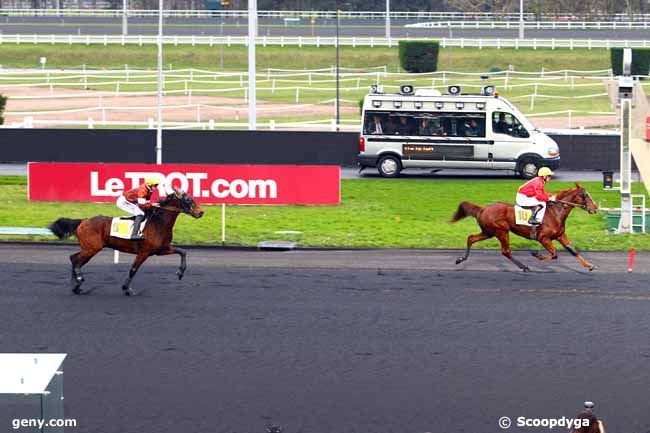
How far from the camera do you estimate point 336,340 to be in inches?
568

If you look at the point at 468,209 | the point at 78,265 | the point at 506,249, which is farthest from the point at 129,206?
the point at 506,249

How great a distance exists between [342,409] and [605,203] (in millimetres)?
16473

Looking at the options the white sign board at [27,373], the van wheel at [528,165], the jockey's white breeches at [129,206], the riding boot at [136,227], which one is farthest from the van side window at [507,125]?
the white sign board at [27,373]

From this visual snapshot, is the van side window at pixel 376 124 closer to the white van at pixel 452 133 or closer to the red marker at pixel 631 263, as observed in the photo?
the white van at pixel 452 133

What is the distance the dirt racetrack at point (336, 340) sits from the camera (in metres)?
11.5

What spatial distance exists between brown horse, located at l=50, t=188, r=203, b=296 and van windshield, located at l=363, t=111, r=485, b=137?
1535 centimetres

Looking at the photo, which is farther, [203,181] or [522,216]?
[203,181]

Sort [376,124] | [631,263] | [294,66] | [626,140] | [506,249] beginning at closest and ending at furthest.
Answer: [506,249] → [631,263] → [626,140] → [376,124] → [294,66]

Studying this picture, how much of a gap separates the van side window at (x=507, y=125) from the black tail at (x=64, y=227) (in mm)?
16874

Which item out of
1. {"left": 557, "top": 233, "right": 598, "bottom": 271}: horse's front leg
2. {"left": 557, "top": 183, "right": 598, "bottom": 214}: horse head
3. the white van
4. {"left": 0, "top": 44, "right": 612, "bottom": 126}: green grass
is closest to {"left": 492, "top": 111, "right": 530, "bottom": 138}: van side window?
the white van

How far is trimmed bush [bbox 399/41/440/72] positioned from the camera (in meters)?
58.0

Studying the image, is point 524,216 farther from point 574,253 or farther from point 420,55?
point 420,55

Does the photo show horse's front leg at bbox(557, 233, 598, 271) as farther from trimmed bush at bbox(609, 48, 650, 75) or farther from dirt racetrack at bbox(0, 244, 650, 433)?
trimmed bush at bbox(609, 48, 650, 75)

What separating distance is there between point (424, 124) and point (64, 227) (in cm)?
1649
